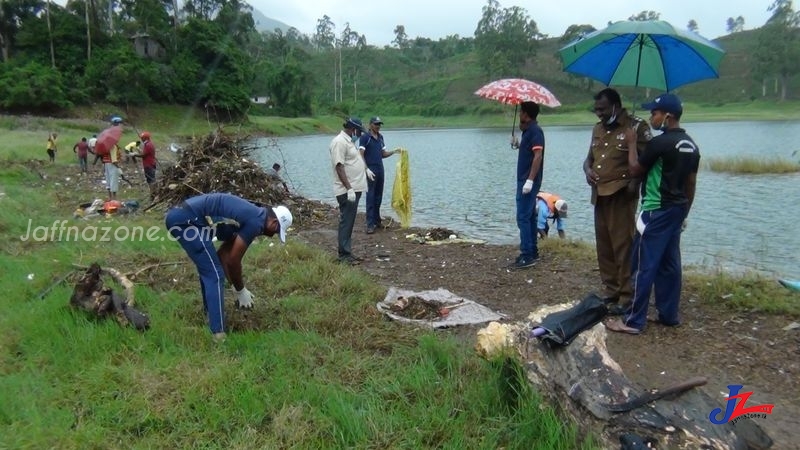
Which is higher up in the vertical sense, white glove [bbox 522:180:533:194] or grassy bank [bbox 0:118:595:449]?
white glove [bbox 522:180:533:194]

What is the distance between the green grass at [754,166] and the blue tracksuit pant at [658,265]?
63.9 feet

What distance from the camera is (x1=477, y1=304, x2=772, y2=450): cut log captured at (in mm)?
3215

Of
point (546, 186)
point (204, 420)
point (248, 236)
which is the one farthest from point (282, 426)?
point (546, 186)

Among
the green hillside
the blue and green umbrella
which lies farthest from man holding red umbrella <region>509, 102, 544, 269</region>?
the green hillside

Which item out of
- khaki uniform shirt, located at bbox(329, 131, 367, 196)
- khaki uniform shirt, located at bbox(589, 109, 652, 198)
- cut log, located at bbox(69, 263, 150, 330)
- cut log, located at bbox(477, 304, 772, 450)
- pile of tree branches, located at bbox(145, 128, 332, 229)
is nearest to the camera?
cut log, located at bbox(477, 304, 772, 450)

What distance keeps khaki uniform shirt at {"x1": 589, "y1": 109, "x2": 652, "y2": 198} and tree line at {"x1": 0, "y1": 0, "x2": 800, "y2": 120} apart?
31094 millimetres

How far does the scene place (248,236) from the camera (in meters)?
4.74

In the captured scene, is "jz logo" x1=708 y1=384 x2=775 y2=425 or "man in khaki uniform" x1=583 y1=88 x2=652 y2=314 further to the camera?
"man in khaki uniform" x1=583 y1=88 x2=652 y2=314

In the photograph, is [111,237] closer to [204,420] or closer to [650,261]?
[204,420]

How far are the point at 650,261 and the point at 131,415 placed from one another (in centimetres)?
402

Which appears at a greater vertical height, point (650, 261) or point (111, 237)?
point (650, 261)

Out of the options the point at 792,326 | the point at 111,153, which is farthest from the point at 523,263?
the point at 111,153

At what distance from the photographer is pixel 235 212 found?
4.72m

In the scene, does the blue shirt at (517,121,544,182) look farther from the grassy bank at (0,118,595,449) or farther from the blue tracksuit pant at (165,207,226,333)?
the blue tracksuit pant at (165,207,226,333)
